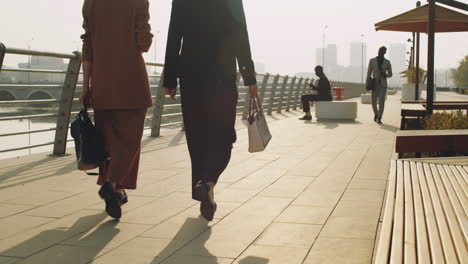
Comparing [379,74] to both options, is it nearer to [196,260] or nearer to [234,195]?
[234,195]

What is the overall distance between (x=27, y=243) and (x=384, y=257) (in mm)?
2111

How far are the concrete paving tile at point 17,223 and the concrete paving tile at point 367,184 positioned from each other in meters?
2.66

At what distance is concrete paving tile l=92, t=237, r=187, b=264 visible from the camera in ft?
10.6

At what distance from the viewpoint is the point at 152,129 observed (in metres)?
11.1

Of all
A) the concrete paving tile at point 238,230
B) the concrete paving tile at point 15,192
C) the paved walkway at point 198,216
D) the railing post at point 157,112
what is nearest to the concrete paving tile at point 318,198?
the paved walkway at point 198,216

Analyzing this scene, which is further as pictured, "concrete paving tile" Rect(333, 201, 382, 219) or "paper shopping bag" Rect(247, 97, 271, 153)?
"paper shopping bag" Rect(247, 97, 271, 153)

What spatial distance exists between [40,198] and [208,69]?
187 centimetres

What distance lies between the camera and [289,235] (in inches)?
147

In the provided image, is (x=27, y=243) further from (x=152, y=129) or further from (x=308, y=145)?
(x=152, y=129)

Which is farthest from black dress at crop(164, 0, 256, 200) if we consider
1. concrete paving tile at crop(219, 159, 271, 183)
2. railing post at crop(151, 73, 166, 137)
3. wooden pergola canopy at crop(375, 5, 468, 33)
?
wooden pergola canopy at crop(375, 5, 468, 33)

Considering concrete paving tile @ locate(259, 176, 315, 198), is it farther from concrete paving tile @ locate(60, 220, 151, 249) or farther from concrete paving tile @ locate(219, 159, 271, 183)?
concrete paving tile @ locate(60, 220, 151, 249)

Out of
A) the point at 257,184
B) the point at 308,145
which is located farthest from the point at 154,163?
the point at 308,145

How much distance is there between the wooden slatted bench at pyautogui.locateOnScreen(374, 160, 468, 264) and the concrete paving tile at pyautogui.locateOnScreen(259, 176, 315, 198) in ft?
3.16

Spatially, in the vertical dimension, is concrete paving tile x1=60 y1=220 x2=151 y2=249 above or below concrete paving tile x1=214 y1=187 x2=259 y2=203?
below
